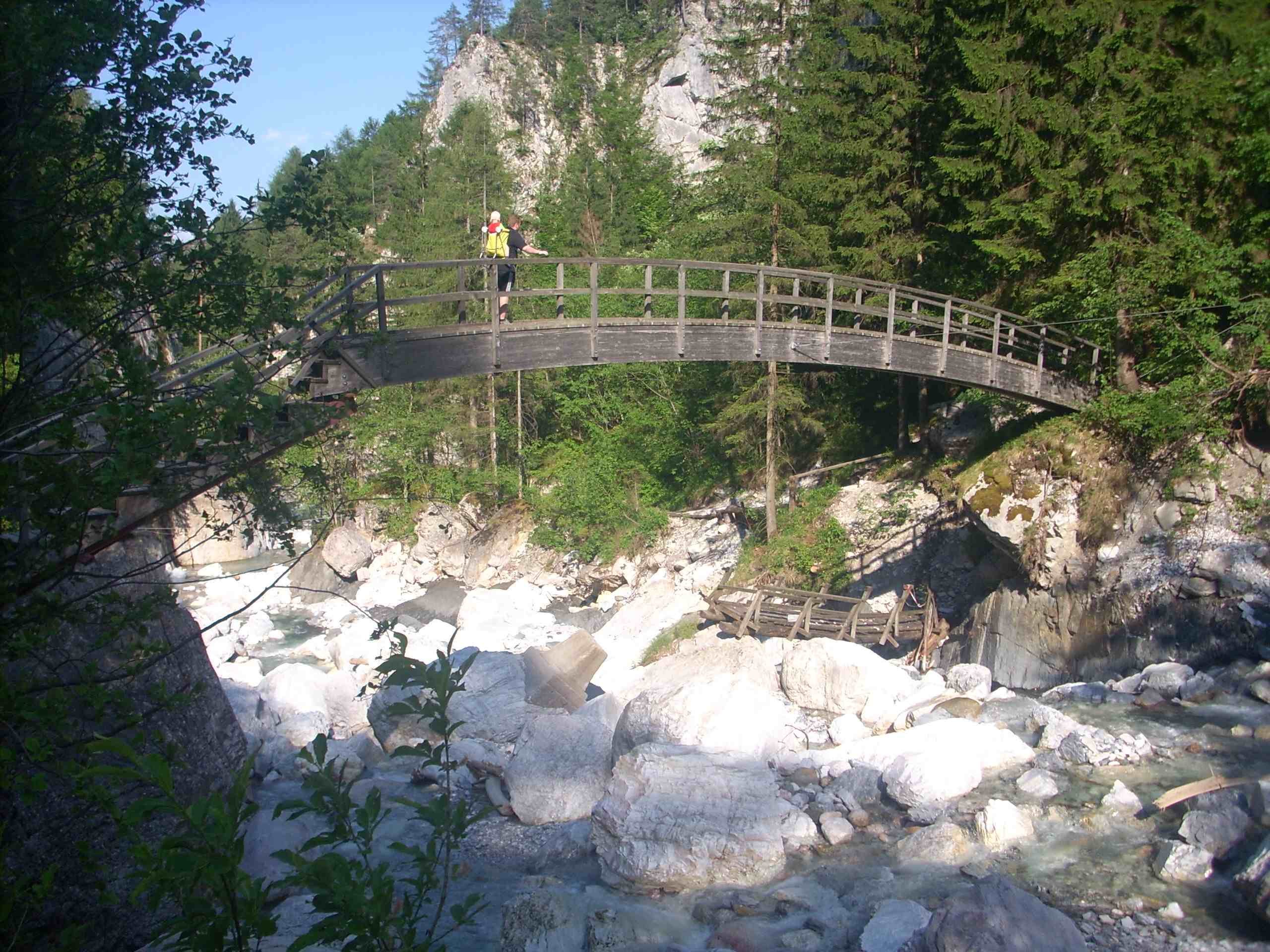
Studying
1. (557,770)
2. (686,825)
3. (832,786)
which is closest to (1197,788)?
(832,786)

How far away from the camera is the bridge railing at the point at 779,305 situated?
876cm

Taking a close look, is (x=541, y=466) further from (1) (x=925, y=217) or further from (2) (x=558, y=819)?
(2) (x=558, y=819)

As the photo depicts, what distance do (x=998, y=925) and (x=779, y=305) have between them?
1494 cm

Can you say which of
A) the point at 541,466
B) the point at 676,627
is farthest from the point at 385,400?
the point at 676,627

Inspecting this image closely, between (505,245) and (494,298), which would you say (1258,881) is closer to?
(494,298)

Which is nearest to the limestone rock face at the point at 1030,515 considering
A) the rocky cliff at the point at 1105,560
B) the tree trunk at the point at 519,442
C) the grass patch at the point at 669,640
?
the rocky cliff at the point at 1105,560

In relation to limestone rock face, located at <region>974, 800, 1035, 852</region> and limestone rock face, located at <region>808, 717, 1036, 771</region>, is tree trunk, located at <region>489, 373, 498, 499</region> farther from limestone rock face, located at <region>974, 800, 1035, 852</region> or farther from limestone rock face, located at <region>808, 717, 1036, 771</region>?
limestone rock face, located at <region>974, 800, 1035, 852</region>

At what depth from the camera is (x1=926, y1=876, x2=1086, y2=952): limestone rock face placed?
17.5 ft

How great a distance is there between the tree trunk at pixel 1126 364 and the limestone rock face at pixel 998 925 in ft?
31.0

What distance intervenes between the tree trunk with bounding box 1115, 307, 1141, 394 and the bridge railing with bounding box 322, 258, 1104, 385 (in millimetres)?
296

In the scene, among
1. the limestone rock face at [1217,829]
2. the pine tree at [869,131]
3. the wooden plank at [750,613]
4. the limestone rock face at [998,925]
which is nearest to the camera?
the limestone rock face at [998,925]

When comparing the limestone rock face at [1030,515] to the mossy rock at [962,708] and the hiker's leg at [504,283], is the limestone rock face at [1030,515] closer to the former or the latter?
the mossy rock at [962,708]

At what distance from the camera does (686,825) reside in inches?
301

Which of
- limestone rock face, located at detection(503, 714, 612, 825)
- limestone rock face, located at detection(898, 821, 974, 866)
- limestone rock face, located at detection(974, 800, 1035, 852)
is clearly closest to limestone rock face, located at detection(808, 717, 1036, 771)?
limestone rock face, located at detection(974, 800, 1035, 852)
